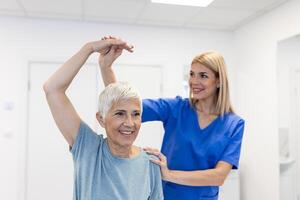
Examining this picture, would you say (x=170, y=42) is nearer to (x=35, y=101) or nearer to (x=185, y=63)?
(x=185, y=63)

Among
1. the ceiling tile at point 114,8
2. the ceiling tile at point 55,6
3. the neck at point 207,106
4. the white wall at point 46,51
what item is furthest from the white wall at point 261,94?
the ceiling tile at point 55,6

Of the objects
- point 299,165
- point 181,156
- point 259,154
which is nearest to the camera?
point 181,156

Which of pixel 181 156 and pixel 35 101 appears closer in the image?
pixel 181 156

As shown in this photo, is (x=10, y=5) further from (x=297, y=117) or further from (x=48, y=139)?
(x=297, y=117)

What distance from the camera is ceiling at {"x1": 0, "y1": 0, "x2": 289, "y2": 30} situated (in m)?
3.05

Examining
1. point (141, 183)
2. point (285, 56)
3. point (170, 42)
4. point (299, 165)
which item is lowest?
point (299, 165)

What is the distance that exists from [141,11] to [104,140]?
233cm

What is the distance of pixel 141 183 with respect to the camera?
1.15 metres

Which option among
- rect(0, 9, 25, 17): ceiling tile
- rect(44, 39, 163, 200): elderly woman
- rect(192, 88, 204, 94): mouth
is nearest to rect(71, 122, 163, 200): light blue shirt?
rect(44, 39, 163, 200): elderly woman

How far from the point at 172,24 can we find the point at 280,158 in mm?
1808

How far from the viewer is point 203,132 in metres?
1.50

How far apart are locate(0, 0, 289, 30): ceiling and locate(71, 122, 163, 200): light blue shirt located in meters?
2.13

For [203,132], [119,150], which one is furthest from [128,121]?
[203,132]

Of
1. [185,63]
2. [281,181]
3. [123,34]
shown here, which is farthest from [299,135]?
[123,34]
